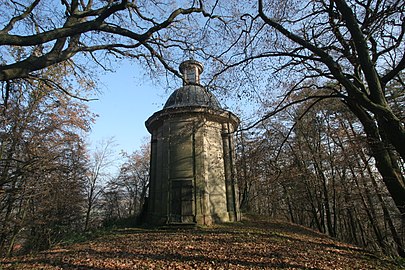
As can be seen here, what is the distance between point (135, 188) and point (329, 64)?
32.6 meters

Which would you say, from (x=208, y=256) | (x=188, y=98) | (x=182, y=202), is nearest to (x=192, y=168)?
(x=182, y=202)

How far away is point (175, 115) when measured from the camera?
49.1 feet

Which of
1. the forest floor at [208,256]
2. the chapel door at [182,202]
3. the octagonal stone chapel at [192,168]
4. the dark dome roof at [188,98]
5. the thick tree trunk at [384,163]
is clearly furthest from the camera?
the dark dome roof at [188,98]

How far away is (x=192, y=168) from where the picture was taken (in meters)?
14.0

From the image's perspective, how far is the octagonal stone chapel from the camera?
13492mm

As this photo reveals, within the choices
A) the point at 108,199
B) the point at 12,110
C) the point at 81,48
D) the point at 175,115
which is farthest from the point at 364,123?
the point at 108,199

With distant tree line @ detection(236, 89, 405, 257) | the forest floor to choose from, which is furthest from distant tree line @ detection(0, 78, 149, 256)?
distant tree line @ detection(236, 89, 405, 257)

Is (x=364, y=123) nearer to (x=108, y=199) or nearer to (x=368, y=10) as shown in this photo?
(x=368, y=10)

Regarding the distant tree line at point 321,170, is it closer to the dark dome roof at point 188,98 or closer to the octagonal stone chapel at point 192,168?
the octagonal stone chapel at point 192,168

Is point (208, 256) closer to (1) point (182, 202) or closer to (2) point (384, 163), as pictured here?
(2) point (384, 163)

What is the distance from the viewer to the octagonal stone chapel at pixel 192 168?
1349 cm

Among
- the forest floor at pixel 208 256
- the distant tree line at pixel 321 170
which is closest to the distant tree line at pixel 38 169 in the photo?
the forest floor at pixel 208 256

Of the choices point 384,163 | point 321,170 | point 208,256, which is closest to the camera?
point 384,163

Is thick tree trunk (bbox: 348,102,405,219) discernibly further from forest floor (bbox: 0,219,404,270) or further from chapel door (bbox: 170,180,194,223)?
chapel door (bbox: 170,180,194,223)
